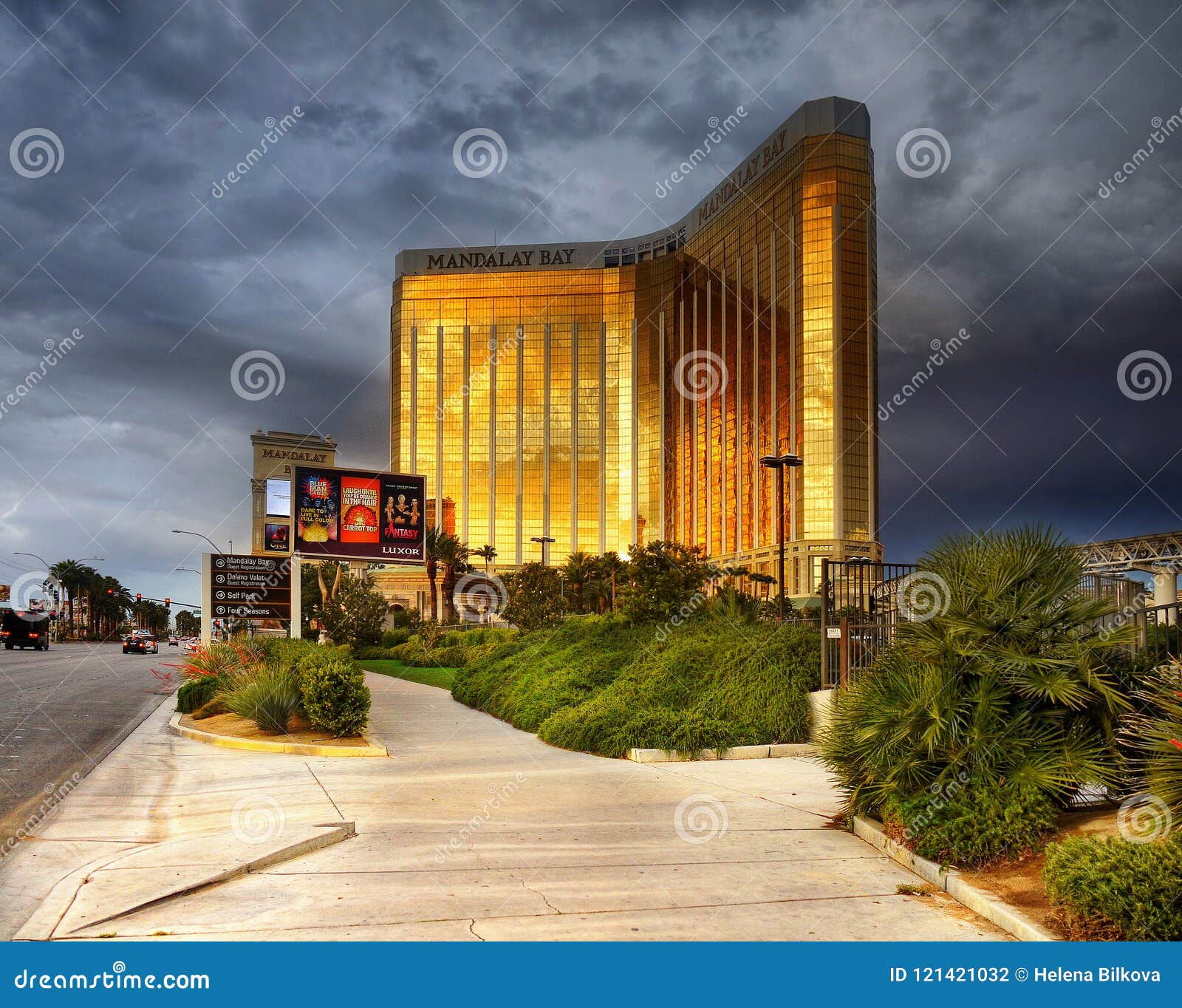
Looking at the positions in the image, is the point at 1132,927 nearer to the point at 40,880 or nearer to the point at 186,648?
the point at 40,880

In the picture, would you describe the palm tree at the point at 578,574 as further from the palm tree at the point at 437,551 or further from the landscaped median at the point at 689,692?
the landscaped median at the point at 689,692

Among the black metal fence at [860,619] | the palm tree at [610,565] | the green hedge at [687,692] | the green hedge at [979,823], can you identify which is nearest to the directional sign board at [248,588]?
the green hedge at [687,692]

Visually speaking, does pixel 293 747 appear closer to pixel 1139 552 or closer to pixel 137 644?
pixel 1139 552

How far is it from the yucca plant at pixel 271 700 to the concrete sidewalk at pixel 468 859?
3352mm

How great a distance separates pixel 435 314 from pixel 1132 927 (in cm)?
14951

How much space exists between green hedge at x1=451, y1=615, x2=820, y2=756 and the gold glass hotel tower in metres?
86.5

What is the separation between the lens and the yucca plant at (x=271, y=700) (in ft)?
54.0

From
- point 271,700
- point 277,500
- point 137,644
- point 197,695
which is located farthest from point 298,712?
point 137,644

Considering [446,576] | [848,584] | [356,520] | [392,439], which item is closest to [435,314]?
[392,439]

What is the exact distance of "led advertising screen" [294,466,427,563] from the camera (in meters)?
31.2

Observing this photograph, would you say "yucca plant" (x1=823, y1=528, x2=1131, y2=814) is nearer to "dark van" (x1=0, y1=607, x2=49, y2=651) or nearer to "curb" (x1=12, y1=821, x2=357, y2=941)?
"curb" (x1=12, y1=821, x2=357, y2=941)

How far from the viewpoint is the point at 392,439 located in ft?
488

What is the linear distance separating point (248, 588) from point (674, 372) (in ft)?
364

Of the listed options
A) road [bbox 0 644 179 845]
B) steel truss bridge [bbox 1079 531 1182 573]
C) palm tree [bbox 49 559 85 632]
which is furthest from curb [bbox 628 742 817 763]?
palm tree [bbox 49 559 85 632]
